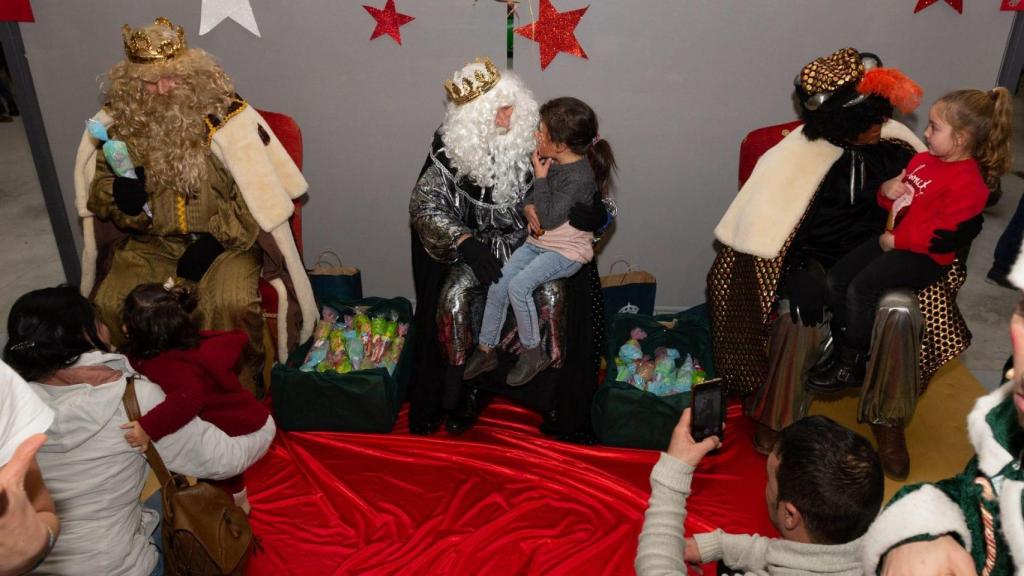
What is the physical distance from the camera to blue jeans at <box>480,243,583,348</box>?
3.36 m

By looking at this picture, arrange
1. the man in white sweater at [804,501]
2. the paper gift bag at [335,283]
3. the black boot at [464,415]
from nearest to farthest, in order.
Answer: the man in white sweater at [804,501], the black boot at [464,415], the paper gift bag at [335,283]

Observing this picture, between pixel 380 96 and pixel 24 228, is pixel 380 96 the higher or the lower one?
the higher one

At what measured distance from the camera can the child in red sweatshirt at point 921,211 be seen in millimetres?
2957

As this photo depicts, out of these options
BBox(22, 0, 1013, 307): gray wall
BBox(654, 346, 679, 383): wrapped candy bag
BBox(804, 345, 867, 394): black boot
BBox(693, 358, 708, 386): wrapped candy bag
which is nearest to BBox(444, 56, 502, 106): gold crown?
BBox(22, 0, 1013, 307): gray wall

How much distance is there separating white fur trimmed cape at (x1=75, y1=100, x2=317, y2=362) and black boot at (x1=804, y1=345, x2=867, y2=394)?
2.47 m

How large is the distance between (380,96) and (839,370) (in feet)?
9.08

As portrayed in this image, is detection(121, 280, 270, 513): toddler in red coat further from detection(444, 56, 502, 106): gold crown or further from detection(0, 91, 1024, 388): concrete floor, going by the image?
detection(0, 91, 1024, 388): concrete floor

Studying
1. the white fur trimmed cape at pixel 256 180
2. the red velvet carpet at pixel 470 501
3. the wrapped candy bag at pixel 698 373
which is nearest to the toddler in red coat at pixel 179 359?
the red velvet carpet at pixel 470 501

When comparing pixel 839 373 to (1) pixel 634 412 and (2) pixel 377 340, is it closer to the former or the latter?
(1) pixel 634 412

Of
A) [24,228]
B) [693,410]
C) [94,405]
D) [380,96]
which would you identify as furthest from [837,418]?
[24,228]

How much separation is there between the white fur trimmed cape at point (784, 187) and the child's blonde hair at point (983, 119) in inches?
17.7

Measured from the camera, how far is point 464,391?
3738mm

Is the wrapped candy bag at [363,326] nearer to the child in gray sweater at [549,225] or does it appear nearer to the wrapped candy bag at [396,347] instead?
the wrapped candy bag at [396,347]

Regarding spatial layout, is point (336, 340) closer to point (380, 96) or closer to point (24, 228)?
point (380, 96)
